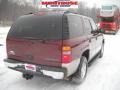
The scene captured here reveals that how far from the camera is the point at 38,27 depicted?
15.7 ft

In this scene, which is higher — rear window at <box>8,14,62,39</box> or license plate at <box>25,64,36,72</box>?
rear window at <box>8,14,62,39</box>

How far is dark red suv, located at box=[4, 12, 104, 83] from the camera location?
4445 mm

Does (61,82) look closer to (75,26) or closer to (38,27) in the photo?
(75,26)

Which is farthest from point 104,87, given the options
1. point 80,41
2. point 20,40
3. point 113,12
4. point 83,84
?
point 113,12

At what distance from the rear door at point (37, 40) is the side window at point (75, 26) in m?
0.30

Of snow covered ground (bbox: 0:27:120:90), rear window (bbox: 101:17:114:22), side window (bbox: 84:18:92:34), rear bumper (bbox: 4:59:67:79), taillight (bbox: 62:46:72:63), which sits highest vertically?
side window (bbox: 84:18:92:34)

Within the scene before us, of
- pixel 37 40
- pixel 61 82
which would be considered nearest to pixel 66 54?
pixel 37 40

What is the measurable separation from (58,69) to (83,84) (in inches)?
53.9

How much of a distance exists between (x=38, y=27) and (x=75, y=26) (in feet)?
3.17

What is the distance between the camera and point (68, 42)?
14.6ft

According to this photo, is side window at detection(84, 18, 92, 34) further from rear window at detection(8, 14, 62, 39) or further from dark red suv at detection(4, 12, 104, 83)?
rear window at detection(8, 14, 62, 39)

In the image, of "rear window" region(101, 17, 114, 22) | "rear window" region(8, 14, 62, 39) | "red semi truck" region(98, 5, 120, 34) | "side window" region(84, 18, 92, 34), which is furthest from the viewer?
"rear window" region(101, 17, 114, 22)

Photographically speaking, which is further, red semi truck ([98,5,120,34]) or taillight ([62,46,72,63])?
red semi truck ([98,5,120,34])

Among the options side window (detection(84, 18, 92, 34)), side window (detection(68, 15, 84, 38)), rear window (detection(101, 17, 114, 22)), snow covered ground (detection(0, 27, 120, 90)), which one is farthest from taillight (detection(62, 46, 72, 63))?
rear window (detection(101, 17, 114, 22))
